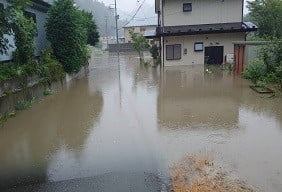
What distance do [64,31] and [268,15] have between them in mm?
18601

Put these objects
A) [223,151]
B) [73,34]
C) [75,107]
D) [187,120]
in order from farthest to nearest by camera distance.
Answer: [73,34] → [75,107] → [187,120] → [223,151]

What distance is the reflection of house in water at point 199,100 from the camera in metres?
11.0

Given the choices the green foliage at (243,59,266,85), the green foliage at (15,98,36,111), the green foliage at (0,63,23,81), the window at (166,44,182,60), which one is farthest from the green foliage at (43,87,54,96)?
the window at (166,44,182,60)

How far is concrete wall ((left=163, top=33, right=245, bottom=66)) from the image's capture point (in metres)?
26.8

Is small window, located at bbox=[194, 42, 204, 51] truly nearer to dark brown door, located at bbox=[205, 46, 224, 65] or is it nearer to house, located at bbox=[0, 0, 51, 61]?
dark brown door, located at bbox=[205, 46, 224, 65]

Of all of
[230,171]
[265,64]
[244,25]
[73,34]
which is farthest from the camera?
[244,25]

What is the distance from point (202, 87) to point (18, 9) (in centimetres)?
955

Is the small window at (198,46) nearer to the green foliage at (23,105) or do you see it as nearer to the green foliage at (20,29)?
the green foliage at (20,29)

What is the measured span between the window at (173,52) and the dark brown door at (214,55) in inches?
90.0

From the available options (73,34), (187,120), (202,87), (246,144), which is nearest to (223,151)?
(246,144)

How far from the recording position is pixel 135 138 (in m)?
9.22

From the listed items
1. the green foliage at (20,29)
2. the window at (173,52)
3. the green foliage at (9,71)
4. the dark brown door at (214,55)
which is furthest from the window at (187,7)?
the green foliage at (9,71)

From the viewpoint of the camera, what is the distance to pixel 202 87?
17.0m

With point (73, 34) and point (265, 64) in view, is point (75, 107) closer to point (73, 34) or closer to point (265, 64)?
point (73, 34)
